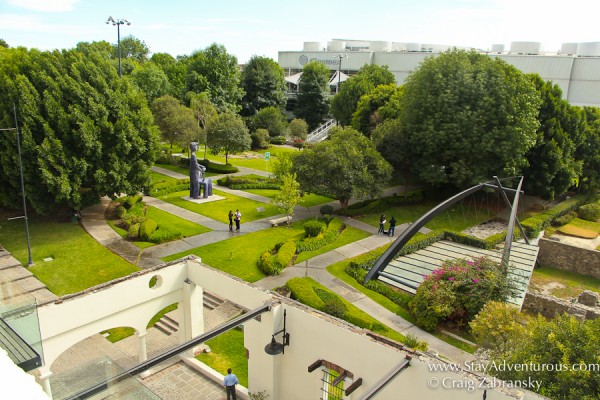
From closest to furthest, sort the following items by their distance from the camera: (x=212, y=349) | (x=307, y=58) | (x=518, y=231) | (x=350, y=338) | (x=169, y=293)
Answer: (x=350, y=338)
(x=169, y=293)
(x=212, y=349)
(x=518, y=231)
(x=307, y=58)

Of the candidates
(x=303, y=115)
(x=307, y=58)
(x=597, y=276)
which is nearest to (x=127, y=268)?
(x=597, y=276)

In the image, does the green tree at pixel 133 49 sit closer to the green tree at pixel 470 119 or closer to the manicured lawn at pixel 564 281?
the green tree at pixel 470 119

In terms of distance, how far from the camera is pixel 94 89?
91.7ft

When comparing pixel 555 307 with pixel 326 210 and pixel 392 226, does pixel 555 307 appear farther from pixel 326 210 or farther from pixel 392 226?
pixel 326 210

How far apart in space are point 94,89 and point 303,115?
4836 centimetres

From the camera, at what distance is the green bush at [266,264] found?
23188 millimetres

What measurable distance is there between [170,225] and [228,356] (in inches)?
560

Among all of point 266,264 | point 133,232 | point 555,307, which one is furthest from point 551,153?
point 133,232

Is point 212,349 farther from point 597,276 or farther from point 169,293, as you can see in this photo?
point 597,276

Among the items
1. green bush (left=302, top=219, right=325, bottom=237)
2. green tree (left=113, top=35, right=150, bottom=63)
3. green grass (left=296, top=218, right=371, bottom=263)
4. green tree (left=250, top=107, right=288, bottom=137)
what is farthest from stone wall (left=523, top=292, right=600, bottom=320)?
green tree (left=113, top=35, right=150, bottom=63)

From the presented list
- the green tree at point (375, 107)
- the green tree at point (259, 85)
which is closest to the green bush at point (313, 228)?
the green tree at point (375, 107)

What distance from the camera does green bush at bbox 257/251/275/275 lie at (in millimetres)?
23188

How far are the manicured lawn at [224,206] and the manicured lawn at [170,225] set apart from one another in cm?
215

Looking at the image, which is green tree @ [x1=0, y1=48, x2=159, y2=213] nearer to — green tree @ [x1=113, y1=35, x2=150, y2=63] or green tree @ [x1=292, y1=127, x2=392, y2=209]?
green tree @ [x1=292, y1=127, x2=392, y2=209]
